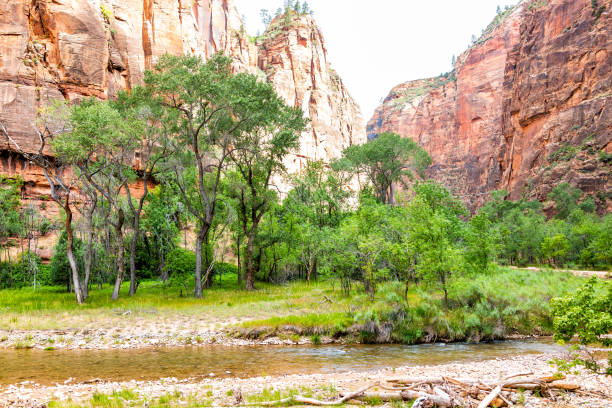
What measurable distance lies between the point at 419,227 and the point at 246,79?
54.1 ft

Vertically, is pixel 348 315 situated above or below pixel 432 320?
above

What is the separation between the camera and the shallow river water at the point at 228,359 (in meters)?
11.6

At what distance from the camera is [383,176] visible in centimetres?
5775

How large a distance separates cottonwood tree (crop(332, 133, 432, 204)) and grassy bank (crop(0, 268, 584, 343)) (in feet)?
114

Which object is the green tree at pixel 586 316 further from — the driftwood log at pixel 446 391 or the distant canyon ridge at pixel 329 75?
the distant canyon ridge at pixel 329 75

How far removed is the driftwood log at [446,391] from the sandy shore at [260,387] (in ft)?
0.94

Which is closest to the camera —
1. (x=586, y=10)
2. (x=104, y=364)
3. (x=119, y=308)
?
(x=104, y=364)

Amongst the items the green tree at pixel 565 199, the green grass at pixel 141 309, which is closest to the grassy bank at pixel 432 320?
the green grass at pixel 141 309

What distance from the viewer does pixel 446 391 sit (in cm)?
781

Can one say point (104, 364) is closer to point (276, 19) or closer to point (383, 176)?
point (383, 176)

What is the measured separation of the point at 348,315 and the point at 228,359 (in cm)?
746

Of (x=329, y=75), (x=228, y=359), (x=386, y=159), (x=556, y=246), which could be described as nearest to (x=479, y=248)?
(x=228, y=359)

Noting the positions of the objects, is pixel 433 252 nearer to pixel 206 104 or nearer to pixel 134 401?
pixel 134 401

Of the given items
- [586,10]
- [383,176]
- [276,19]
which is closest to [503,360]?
[383,176]
